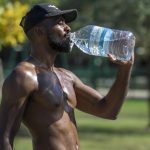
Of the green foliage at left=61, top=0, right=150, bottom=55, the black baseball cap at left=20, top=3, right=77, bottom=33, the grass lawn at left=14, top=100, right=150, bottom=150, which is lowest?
the grass lawn at left=14, top=100, right=150, bottom=150

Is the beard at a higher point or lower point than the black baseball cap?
lower

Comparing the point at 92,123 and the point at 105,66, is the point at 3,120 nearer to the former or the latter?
the point at 92,123

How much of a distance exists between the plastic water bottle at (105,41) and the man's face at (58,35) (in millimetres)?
90

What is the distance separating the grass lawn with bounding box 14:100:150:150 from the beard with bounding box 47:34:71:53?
10567 mm

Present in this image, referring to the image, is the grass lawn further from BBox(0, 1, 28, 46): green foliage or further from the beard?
the beard

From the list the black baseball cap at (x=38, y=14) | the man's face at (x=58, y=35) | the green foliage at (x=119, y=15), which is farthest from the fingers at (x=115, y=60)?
the green foliage at (x=119, y=15)

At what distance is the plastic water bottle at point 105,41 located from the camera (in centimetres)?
476

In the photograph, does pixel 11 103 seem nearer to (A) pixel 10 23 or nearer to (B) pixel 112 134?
(A) pixel 10 23

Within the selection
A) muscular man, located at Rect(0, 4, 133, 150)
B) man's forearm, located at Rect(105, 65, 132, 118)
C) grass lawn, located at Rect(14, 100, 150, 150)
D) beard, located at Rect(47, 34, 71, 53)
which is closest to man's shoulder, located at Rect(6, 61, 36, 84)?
muscular man, located at Rect(0, 4, 133, 150)

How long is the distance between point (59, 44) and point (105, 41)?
1.70 ft

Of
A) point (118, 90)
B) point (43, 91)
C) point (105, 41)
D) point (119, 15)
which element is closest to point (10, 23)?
→ point (105, 41)

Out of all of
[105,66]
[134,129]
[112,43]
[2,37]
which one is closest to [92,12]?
[134,129]

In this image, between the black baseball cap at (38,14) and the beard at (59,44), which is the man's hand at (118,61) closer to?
the beard at (59,44)

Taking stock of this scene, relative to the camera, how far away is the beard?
452 centimetres
